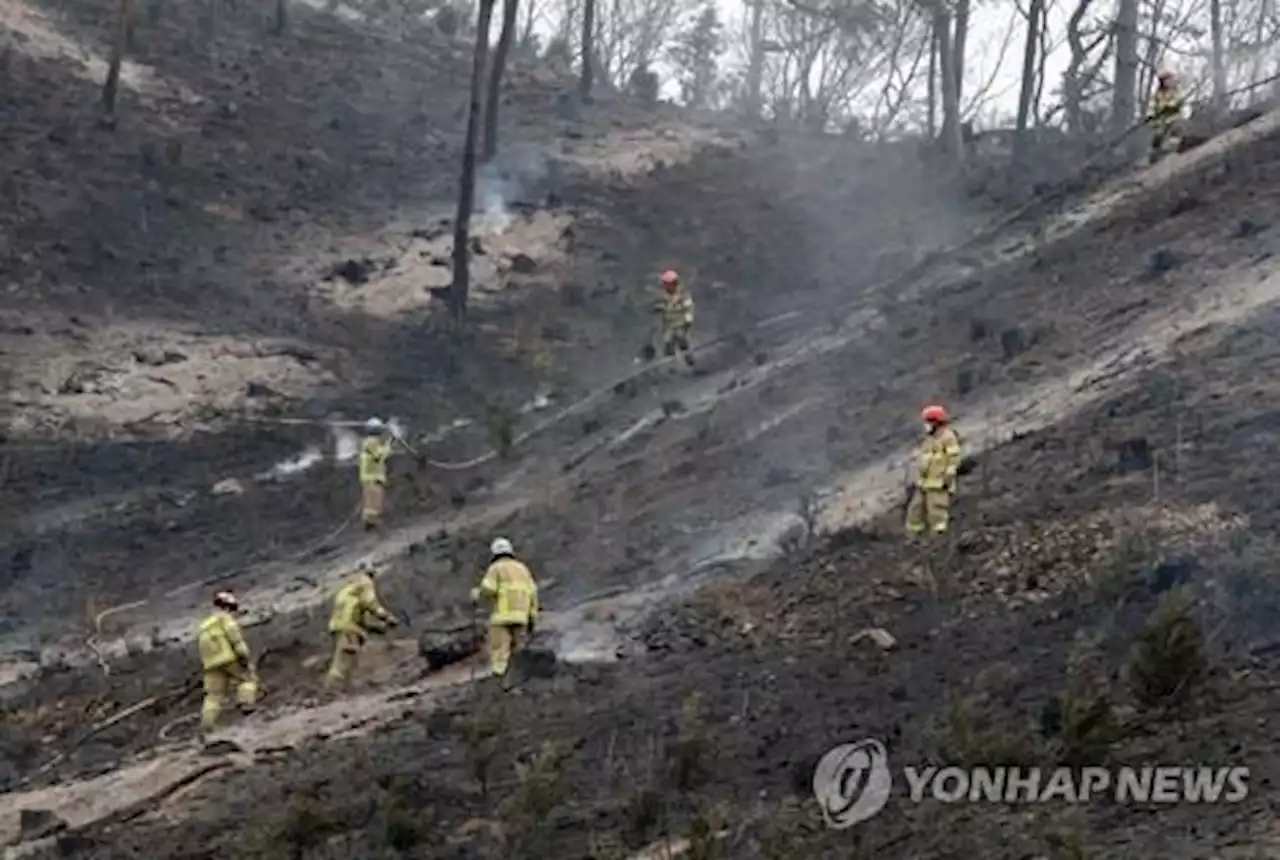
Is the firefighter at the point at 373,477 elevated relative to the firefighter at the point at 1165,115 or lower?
lower

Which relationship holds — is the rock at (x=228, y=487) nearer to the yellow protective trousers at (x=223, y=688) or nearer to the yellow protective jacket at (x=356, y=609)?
the yellow protective jacket at (x=356, y=609)

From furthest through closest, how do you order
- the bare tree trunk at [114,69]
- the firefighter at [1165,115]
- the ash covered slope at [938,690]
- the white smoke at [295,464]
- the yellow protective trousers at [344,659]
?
the bare tree trunk at [114,69] → the firefighter at [1165,115] → the white smoke at [295,464] → the yellow protective trousers at [344,659] → the ash covered slope at [938,690]

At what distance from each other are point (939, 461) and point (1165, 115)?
1222 cm

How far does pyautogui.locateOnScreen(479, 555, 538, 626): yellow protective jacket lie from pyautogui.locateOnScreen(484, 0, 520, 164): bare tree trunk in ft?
67.8

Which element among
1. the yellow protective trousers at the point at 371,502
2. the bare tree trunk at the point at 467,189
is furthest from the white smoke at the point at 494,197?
the yellow protective trousers at the point at 371,502

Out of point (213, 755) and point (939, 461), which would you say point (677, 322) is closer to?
point (939, 461)

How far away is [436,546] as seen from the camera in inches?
773

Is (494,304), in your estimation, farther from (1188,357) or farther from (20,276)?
(1188,357)

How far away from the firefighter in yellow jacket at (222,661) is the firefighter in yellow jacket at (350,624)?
0.71 m

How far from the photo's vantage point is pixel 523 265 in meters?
31.2

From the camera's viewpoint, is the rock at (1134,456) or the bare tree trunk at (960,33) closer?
the rock at (1134,456)

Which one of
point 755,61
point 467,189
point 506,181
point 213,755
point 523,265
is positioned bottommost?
point 213,755

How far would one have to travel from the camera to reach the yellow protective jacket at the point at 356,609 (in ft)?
50.4

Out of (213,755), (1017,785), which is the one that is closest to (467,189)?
(213,755)
